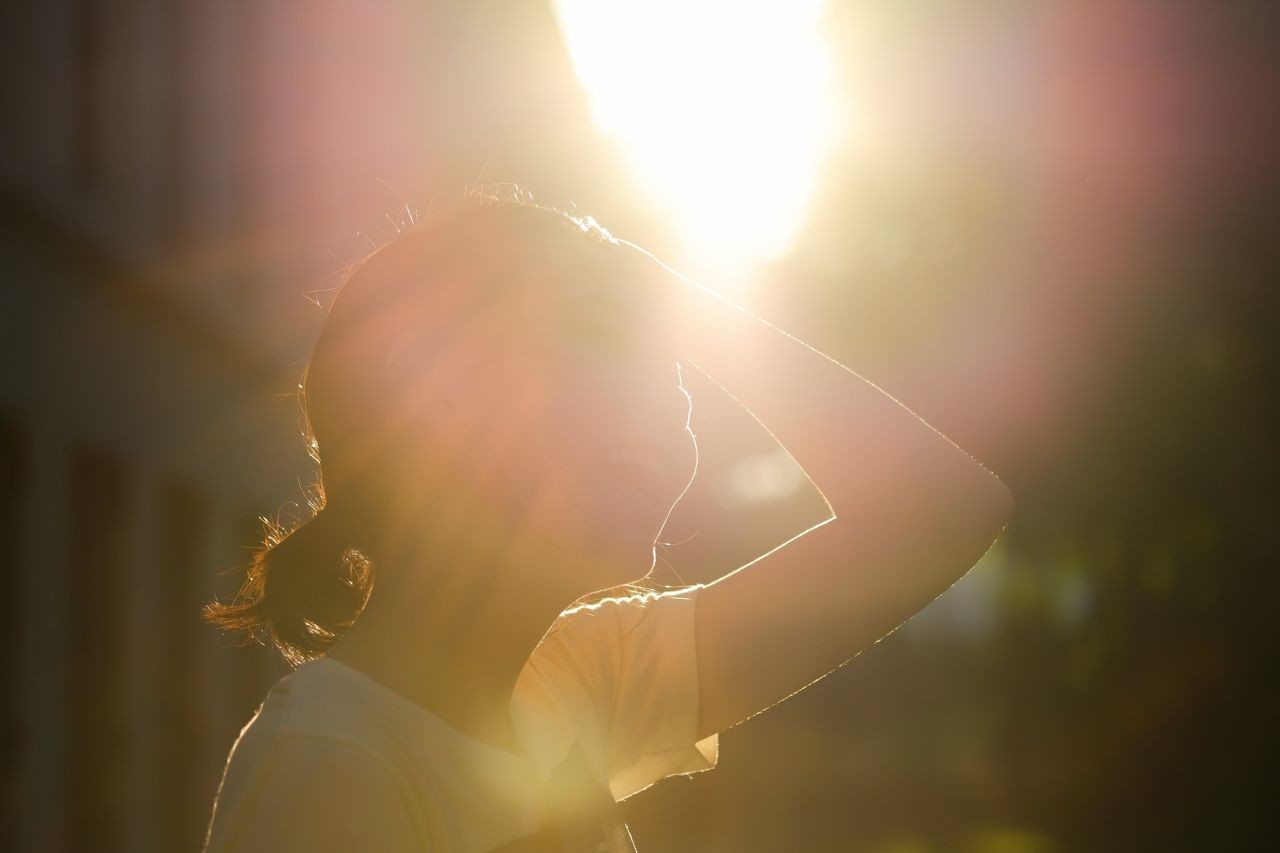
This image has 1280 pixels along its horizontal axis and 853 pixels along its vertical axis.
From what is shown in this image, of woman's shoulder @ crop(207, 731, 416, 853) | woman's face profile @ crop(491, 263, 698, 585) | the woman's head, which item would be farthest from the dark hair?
woman's shoulder @ crop(207, 731, 416, 853)

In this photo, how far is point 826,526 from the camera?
97.6 inches

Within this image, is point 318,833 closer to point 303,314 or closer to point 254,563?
point 254,563

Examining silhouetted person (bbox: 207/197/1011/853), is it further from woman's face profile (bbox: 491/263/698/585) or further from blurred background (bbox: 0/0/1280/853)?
blurred background (bbox: 0/0/1280/853)

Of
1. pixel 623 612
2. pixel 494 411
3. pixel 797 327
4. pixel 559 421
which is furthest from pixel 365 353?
pixel 797 327

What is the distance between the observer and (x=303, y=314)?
47.8 ft

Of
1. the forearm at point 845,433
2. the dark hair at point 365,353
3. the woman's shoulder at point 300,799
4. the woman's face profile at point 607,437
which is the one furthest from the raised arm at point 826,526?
the woman's shoulder at point 300,799

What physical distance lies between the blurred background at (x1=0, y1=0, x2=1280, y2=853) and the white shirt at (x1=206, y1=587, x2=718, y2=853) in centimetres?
300

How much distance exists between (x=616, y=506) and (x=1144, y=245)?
1086 cm

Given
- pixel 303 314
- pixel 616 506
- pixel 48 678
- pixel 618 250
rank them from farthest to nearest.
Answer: pixel 303 314, pixel 48 678, pixel 618 250, pixel 616 506

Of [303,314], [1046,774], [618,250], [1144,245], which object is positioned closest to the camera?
[618,250]

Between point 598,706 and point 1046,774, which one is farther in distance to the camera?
point 1046,774

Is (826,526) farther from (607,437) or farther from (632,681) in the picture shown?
(607,437)

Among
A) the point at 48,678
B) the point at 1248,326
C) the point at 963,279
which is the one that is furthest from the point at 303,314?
A: the point at 1248,326

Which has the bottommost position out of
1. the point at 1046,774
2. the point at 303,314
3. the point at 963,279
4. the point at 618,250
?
the point at 1046,774
